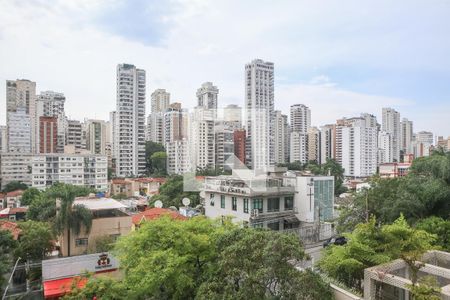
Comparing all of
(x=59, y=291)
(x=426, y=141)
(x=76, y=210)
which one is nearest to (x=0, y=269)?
(x=59, y=291)

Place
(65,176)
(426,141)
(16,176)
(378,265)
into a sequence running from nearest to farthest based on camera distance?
(378,265), (65,176), (16,176), (426,141)

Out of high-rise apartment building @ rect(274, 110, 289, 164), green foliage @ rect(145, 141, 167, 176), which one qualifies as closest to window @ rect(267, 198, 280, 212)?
green foliage @ rect(145, 141, 167, 176)

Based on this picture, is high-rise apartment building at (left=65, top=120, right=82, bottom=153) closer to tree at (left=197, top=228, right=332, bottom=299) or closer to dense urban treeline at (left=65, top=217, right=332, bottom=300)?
dense urban treeline at (left=65, top=217, right=332, bottom=300)

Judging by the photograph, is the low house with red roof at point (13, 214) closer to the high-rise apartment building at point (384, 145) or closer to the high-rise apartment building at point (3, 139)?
the high-rise apartment building at point (3, 139)

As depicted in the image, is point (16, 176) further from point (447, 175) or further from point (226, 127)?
point (447, 175)

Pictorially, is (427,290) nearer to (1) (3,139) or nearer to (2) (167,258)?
(2) (167,258)

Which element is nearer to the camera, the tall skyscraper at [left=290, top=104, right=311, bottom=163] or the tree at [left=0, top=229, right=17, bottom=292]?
the tree at [left=0, top=229, right=17, bottom=292]

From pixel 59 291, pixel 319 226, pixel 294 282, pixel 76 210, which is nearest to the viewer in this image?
pixel 294 282
